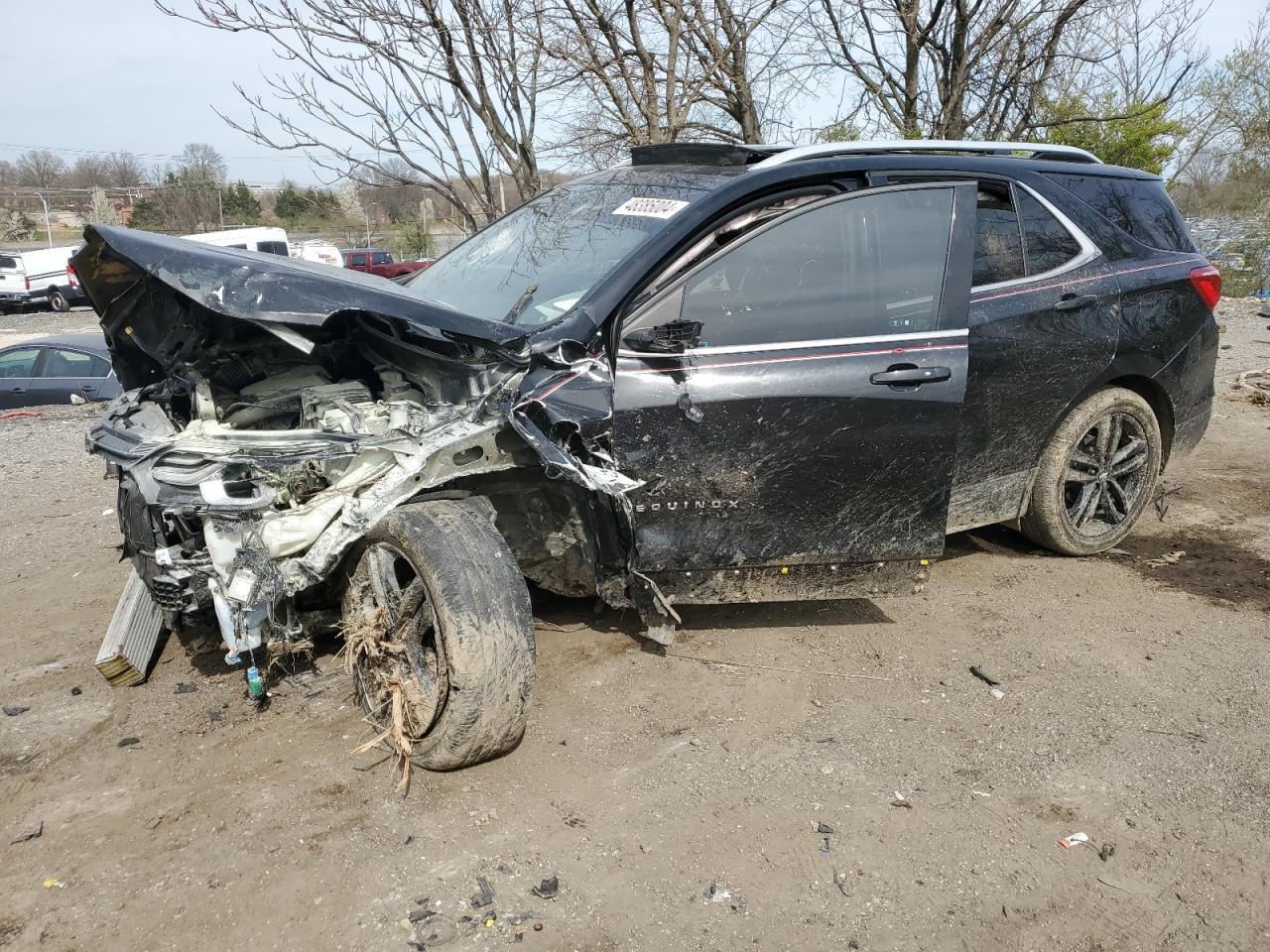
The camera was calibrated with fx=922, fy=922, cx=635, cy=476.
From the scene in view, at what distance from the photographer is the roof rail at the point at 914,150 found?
3.64 m

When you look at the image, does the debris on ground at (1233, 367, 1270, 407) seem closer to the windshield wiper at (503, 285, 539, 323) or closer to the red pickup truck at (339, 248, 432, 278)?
the windshield wiper at (503, 285, 539, 323)

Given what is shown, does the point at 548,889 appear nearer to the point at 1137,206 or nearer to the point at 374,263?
the point at 1137,206

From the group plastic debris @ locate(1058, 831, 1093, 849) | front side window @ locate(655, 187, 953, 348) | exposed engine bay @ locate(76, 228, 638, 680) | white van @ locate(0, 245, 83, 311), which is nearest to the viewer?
plastic debris @ locate(1058, 831, 1093, 849)

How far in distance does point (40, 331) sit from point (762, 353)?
23766 millimetres

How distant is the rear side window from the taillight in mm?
160

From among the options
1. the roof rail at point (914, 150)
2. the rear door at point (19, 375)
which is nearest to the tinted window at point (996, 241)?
the roof rail at point (914, 150)

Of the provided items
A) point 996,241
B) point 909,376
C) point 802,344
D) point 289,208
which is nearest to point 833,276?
point 802,344

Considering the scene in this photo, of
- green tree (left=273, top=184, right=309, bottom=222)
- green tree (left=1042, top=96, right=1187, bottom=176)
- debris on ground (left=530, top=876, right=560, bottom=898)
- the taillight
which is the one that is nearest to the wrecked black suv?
debris on ground (left=530, top=876, right=560, bottom=898)

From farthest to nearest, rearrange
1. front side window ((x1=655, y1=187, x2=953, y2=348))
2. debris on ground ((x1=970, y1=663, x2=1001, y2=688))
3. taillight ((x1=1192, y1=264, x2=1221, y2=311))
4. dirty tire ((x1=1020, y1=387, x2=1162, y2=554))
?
taillight ((x1=1192, y1=264, x2=1221, y2=311)) < dirty tire ((x1=1020, y1=387, x2=1162, y2=554)) < debris on ground ((x1=970, y1=663, x2=1001, y2=688)) < front side window ((x1=655, y1=187, x2=953, y2=348))

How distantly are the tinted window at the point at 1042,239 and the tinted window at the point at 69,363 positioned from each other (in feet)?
34.4

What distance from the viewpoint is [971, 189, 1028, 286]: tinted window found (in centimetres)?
389

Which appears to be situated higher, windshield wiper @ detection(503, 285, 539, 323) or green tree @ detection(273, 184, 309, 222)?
green tree @ detection(273, 184, 309, 222)

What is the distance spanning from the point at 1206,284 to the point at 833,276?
7.87 feet

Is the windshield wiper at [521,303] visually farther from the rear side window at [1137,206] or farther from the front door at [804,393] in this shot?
the rear side window at [1137,206]
